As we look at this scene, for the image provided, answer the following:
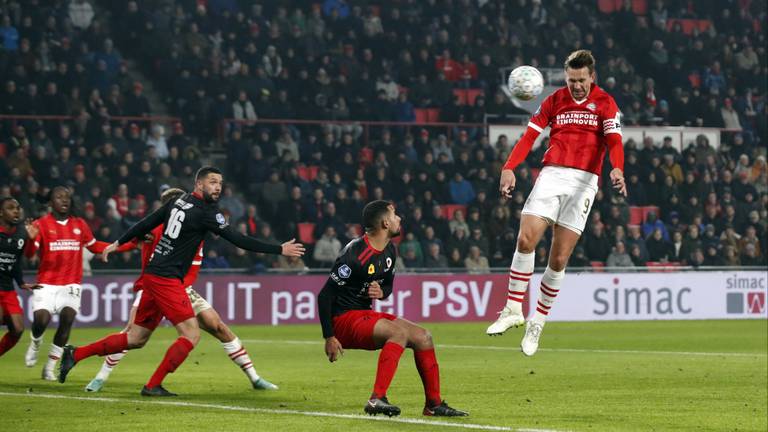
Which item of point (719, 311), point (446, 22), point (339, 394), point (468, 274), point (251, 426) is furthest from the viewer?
point (446, 22)

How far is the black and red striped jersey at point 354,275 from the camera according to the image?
10539 millimetres

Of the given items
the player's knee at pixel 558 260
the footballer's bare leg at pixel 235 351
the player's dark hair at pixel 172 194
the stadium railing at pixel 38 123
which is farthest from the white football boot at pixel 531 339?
the stadium railing at pixel 38 123

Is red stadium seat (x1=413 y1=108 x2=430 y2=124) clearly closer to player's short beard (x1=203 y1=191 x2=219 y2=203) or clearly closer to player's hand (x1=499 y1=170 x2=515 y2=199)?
player's short beard (x1=203 y1=191 x2=219 y2=203)

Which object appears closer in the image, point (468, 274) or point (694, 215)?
point (468, 274)

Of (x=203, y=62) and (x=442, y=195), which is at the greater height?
(x=203, y=62)

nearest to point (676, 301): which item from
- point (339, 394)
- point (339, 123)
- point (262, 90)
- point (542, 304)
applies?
point (339, 123)

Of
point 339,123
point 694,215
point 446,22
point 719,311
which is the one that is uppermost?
point 446,22

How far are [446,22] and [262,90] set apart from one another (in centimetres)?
670

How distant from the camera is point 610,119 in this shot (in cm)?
1008

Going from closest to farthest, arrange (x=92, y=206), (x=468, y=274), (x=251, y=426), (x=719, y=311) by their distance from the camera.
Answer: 1. (x=251, y=426)
2. (x=92, y=206)
3. (x=468, y=274)
4. (x=719, y=311)

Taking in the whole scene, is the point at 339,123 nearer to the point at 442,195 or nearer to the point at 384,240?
the point at 442,195

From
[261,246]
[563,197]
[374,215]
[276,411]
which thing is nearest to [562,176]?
[563,197]

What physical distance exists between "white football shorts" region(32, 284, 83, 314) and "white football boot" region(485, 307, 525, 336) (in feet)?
22.6

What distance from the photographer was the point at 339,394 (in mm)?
13055
